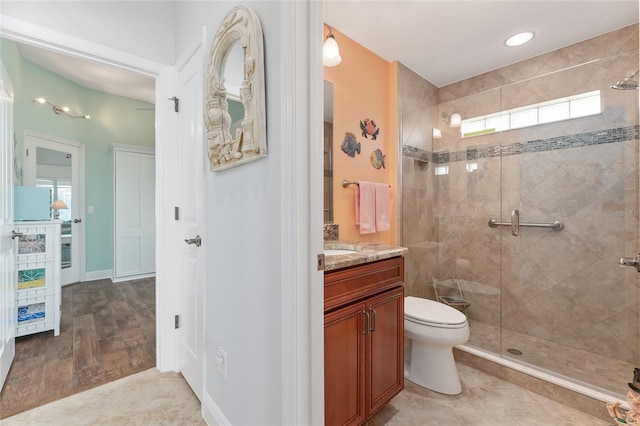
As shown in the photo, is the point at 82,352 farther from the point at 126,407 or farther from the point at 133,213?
the point at 133,213

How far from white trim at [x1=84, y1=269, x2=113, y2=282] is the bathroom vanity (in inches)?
178

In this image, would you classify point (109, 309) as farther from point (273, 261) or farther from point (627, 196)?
point (627, 196)

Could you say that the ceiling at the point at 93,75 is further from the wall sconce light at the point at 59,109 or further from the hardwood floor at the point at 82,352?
the hardwood floor at the point at 82,352

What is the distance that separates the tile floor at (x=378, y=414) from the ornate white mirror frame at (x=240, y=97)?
1.35m

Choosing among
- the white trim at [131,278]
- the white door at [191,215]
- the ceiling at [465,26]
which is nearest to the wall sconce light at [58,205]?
Result: the white trim at [131,278]

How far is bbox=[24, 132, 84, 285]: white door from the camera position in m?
3.64

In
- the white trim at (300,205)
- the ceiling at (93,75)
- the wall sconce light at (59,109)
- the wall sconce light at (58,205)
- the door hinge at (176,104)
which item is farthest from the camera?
the wall sconce light at (58,205)

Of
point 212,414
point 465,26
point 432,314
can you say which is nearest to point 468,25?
point 465,26

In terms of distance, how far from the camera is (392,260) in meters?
1.54

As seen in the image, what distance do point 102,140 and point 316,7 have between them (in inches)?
182

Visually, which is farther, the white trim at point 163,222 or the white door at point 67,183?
the white door at point 67,183

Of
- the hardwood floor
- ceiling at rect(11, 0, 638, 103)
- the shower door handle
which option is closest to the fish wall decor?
ceiling at rect(11, 0, 638, 103)

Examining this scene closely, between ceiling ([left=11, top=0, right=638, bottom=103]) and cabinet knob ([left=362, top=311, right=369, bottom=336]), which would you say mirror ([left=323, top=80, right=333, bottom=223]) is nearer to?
ceiling ([left=11, top=0, right=638, bottom=103])

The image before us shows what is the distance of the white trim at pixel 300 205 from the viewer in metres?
0.92
